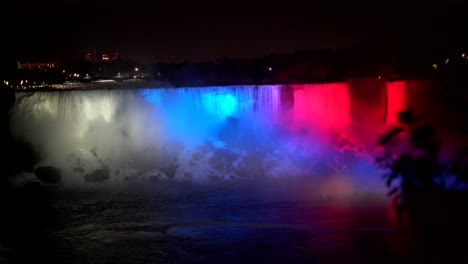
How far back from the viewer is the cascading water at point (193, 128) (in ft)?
64.9

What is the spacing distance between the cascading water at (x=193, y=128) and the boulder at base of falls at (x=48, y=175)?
72 cm

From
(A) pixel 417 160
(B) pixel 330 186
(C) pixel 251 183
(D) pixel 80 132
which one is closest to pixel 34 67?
(D) pixel 80 132

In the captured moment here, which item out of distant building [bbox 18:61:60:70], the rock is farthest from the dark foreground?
distant building [bbox 18:61:60:70]

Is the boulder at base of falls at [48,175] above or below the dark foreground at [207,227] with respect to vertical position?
above

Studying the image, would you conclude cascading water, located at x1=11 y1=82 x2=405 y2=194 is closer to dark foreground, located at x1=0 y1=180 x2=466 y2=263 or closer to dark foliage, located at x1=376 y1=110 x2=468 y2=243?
dark foreground, located at x1=0 y1=180 x2=466 y2=263

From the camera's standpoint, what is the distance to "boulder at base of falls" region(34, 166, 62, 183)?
Result: 18359 mm

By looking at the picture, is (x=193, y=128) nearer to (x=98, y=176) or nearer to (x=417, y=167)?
(x=98, y=176)

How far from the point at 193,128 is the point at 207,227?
983 cm

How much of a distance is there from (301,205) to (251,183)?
3857mm

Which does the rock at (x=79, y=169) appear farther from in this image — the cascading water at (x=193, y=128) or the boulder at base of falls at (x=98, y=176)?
the boulder at base of falls at (x=98, y=176)

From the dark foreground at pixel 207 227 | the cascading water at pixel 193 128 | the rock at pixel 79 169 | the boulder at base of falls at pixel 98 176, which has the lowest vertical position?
the dark foreground at pixel 207 227

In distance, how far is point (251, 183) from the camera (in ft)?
57.3

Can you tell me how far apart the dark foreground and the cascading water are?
3050 mm

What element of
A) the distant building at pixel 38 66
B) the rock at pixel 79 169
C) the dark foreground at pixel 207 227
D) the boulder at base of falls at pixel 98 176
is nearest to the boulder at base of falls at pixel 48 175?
the rock at pixel 79 169
